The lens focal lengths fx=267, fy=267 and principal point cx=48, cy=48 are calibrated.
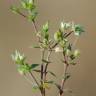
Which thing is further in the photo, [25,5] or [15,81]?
[15,81]

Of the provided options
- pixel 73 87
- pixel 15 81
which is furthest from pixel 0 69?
pixel 73 87

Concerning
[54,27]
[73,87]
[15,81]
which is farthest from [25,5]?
[73,87]

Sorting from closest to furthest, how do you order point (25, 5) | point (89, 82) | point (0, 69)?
point (25, 5) < point (0, 69) < point (89, 82)

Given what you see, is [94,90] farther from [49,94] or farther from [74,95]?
[49,94]

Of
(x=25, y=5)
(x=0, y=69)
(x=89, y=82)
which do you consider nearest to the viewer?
(x=25, y=5)

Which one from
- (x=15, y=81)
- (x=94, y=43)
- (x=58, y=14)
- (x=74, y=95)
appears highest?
(x=58, y=14)

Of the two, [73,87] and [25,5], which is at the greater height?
[25,5]
